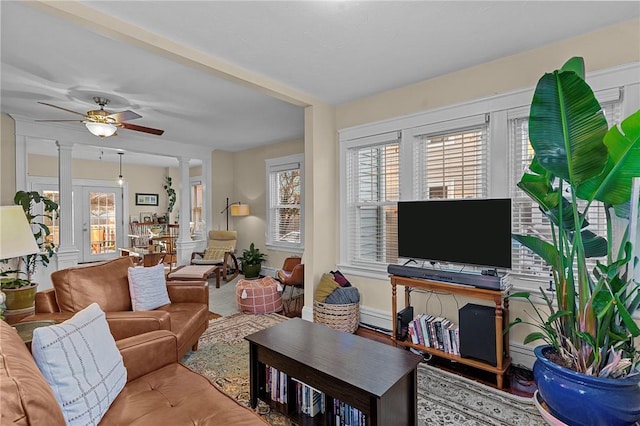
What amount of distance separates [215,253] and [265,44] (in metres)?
4.62

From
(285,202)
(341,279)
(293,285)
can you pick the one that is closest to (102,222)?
(285,202)

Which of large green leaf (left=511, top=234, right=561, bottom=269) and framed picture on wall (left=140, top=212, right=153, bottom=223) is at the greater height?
framed picture on wall (left=140, top=212, right=153, bottom=223)

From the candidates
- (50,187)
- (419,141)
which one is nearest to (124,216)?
(50,187)

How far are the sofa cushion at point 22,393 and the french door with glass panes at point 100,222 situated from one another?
844 cm

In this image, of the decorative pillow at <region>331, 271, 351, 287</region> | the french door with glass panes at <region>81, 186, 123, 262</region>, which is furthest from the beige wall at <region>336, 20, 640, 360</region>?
the french door with glass panes at <region>81, 186, 123, 262</region>

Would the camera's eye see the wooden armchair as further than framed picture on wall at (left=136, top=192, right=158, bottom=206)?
No

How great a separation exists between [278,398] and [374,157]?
2619 mm

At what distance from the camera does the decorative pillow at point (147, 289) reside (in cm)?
271

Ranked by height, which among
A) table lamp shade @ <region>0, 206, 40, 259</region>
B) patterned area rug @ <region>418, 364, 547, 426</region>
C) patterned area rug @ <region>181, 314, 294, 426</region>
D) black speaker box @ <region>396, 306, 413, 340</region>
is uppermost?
table lamp shade @ <region>0, 206, 40, 259</region>

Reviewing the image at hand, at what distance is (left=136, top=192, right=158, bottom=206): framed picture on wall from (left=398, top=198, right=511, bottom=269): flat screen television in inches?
327

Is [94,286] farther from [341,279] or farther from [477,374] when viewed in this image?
[477,374]

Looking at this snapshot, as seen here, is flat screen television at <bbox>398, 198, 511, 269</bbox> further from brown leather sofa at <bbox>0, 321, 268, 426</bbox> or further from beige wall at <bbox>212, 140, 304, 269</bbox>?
beige wall at <bbox>212, 140, 304, 269</bbox>

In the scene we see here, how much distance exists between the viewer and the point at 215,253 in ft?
20.5

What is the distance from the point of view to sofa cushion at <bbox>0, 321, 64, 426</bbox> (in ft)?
2.87
